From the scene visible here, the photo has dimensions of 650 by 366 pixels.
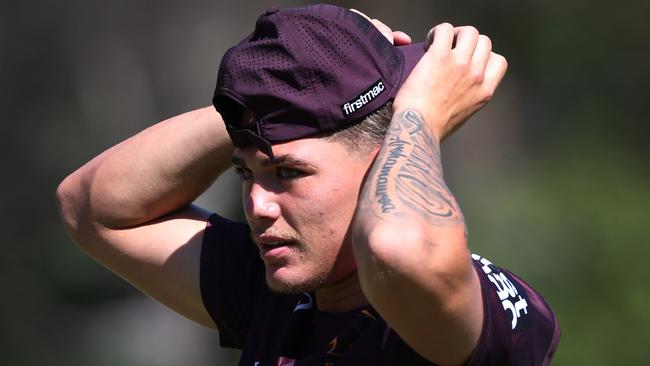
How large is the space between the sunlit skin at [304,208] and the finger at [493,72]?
378 millimetres

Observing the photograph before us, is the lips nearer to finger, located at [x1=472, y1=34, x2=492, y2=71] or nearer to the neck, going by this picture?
the neck

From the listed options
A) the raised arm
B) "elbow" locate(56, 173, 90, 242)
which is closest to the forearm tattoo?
the raised arm

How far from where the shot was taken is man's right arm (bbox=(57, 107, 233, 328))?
349 cm

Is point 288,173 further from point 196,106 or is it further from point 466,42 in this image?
point 196,106

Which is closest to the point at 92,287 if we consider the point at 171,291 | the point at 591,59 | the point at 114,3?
the point at 114,3

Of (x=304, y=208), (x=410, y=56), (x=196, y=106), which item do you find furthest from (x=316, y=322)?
(x=196, y=106)

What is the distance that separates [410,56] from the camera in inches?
121

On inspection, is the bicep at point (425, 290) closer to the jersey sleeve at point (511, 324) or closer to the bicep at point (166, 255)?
the jersey sleeve at point (511, 324)

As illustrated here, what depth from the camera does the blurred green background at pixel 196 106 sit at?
755cm

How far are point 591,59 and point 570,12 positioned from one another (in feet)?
1.30

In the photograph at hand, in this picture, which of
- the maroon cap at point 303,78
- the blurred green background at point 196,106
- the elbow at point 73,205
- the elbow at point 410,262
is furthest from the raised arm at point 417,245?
the blurred green background at point 196,106

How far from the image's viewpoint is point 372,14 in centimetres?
788

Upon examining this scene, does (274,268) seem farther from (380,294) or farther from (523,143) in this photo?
(523,143)

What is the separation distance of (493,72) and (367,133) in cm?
39
